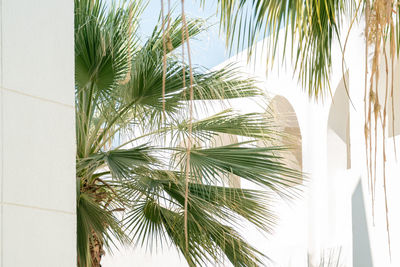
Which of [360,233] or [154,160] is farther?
[360,233]

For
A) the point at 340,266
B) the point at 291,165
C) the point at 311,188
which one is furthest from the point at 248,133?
the point at 291,165

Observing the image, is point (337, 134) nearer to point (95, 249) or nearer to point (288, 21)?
point (95, 249)

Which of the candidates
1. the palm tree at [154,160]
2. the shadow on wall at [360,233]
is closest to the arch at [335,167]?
the shadow on wall at [360,233]
